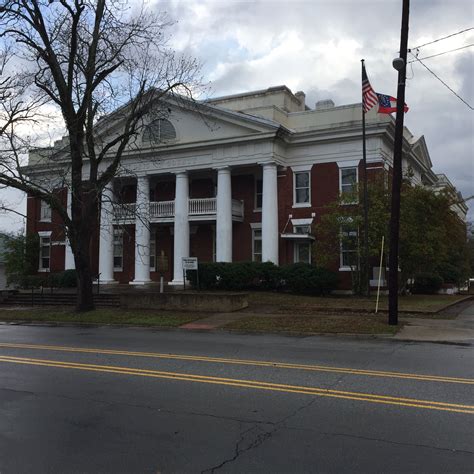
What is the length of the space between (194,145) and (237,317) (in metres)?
16.8

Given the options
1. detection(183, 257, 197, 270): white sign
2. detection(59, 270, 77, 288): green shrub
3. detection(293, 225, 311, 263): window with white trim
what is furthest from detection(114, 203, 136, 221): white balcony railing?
detection(293, 225, 311, 263): window with white trim

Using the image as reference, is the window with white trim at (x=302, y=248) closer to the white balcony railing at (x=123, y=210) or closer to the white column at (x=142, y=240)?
the white column at (x=142, y=240)

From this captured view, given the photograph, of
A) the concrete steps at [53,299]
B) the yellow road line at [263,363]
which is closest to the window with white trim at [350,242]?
the concrete steps at [53,299]

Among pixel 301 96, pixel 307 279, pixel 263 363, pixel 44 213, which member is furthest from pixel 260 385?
pixel 44 213

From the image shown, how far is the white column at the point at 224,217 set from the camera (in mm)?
32344

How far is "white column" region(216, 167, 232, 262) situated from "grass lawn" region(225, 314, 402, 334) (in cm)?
1369

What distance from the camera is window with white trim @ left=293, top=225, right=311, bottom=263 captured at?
32281 mm

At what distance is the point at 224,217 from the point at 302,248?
5144 millimetres

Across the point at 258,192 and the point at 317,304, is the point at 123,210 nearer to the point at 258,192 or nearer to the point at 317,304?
the point at 317,304

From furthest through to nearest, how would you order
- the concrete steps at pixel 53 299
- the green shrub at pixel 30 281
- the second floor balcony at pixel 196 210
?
the green shrub at pixel 30 281 < the second floor balcony at pixel 196 210 < the concrete steps at pixel 53 299

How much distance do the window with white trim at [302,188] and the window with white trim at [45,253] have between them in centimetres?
1959

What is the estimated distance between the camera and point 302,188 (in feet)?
108

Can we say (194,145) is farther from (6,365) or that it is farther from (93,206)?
(6,365)

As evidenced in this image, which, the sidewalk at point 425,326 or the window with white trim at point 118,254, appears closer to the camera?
the sidewalk at point 425,326
